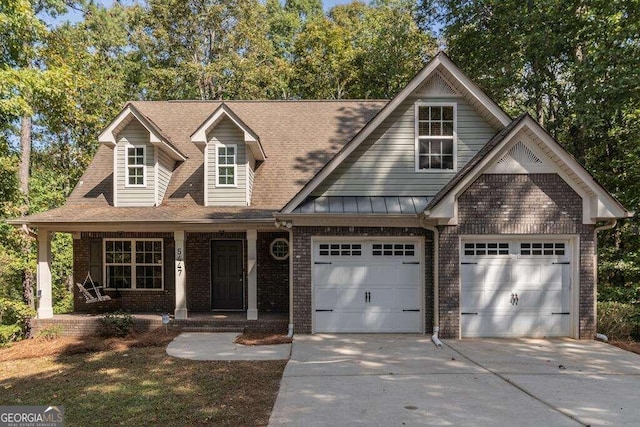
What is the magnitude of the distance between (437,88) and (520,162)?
290cm

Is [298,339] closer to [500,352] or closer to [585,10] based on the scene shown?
[500,352]

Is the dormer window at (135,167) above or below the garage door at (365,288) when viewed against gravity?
above

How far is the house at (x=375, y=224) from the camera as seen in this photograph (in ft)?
32.0

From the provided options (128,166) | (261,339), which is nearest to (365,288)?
(261,339)

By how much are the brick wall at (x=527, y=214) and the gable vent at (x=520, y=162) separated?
0.47 ft

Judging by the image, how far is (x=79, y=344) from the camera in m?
10.3

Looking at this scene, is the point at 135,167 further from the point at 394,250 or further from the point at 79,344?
the point at 394,250

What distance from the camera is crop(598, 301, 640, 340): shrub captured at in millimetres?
10586

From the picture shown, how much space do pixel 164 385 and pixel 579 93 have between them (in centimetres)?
1554

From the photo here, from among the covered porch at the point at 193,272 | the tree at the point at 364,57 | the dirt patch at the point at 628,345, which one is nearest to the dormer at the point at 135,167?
the covered porch at the point at 193,272

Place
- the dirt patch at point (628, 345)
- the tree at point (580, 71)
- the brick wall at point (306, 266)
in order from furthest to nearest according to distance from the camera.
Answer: the tree at point (580, 71) < the brick wall at point (306, 266) < the dirt patch at point (628, 345)

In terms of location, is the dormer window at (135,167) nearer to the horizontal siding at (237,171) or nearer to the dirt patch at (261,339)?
the horizontal siding at (237,171)

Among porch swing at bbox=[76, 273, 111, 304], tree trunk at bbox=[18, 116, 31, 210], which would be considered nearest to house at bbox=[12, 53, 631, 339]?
porch swing at bbox=[76, 273, 111, 304]

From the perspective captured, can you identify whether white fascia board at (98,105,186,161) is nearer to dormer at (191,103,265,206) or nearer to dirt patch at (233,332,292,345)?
dormer at (191,103,265,206)
